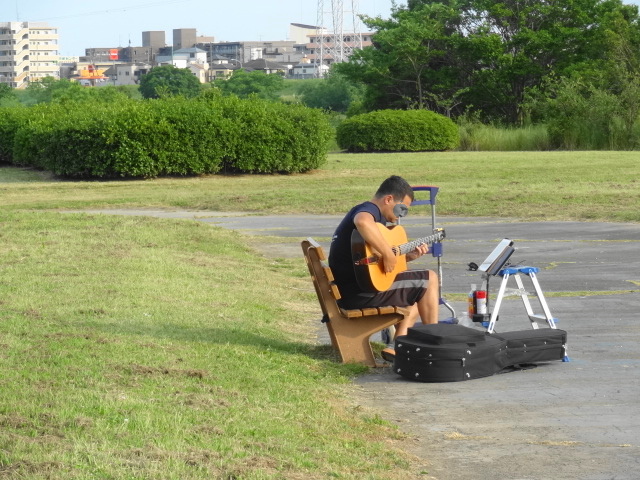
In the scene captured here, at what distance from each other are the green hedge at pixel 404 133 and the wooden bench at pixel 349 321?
35.9 meters

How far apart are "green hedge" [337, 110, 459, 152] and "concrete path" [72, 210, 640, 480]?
31.2 metres

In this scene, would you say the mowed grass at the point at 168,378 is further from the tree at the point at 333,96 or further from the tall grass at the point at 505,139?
the tree at the point at 333,96

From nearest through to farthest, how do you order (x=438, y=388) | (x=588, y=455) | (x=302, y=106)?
(x=588, y=455) < (x=438, y=388) < (x=302, y=106)

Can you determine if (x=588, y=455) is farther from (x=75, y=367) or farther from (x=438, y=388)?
(x=75, y=367)

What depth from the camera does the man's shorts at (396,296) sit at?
846cm

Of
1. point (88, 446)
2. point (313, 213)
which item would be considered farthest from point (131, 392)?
point (313, 213)

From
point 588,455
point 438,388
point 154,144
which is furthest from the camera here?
point 154,144

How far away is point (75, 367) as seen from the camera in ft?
23.0

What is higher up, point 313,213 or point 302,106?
point 302,106

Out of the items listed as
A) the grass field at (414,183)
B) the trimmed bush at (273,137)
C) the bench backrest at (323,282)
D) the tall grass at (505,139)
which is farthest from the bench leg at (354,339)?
the tall grass at (505,139)

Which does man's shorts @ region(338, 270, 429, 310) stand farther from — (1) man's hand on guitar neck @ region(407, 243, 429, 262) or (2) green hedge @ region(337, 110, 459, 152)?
(2) green hedge @ region(337, 110, 459, 152)

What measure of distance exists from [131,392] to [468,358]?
A: 101 inches

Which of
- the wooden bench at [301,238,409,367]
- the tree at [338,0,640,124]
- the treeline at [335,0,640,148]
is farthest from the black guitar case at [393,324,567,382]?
the tree at [338,0,640,124]

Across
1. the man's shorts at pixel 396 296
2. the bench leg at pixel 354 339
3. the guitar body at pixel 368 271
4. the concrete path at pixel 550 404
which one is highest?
the guitar body at pixel 368 271
